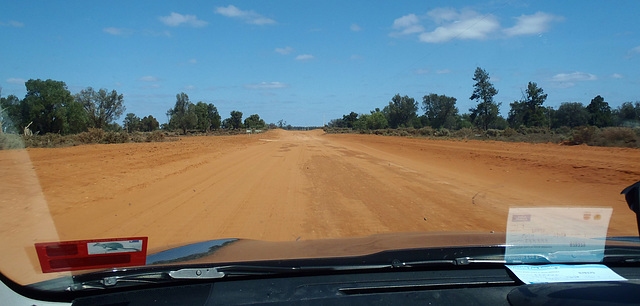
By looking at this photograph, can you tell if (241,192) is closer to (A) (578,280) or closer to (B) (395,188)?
Result: (B) (395,188)

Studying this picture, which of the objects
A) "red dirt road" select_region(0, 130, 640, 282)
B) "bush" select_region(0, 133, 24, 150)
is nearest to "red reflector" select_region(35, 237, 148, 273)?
"red dirt road" select_region(0, 130, 640, 282)

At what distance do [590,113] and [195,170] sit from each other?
40.4 meters

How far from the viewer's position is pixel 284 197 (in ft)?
35.1

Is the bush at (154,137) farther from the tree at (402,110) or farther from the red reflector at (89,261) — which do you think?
the tree at (402,110)

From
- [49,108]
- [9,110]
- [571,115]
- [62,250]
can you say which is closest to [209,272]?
[62,250]

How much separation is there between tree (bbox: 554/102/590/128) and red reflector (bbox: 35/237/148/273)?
157ft

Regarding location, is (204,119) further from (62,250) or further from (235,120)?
(62,250)

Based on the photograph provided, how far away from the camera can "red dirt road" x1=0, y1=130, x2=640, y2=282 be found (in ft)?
24.7

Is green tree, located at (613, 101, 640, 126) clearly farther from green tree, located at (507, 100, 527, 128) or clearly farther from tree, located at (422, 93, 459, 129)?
tree, located at (422, 93, 459, 129)

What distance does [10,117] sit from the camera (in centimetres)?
1638

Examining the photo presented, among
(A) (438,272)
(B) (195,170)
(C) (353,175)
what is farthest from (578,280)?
(B) (195,170)

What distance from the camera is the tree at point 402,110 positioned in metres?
117

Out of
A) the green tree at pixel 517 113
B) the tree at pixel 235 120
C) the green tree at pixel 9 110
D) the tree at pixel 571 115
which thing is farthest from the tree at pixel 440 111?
the green tree at pixel 9 110

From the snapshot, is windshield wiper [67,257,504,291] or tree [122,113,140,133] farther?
tree [122,113,140,133]
